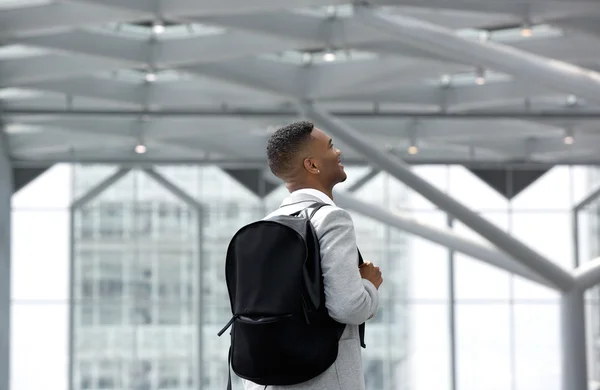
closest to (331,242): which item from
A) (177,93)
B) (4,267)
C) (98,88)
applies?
(98,88)

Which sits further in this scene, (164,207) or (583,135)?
(164,207)

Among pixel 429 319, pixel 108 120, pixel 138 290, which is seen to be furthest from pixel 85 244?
pixel 429 319

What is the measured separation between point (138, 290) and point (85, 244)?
286cm

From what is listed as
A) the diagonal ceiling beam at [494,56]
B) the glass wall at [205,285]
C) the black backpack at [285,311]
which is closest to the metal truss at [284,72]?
the diagonal ceiling beam at [494,56]

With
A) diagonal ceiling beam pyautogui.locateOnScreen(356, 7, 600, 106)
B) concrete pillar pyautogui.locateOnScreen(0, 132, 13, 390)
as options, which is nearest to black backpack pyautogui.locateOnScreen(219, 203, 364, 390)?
diagonal ceiling beam pyautogui.locateOnScreen(356, 7, 600, 106)

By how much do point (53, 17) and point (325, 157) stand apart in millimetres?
16485

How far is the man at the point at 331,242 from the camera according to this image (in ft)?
13.4

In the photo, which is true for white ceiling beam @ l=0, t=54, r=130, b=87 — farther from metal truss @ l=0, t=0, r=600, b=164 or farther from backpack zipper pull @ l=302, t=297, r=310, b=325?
backpack zipper pull @ l=302, t=297, r=310, b=325

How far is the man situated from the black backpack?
0.17 feet

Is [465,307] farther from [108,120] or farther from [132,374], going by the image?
[108,120]

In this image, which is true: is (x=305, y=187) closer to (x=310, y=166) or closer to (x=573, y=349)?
(x=310, y=166)

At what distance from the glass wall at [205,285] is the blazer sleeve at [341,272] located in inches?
1572

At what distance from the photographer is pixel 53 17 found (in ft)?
65.5

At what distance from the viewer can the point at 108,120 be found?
34.9 meters
